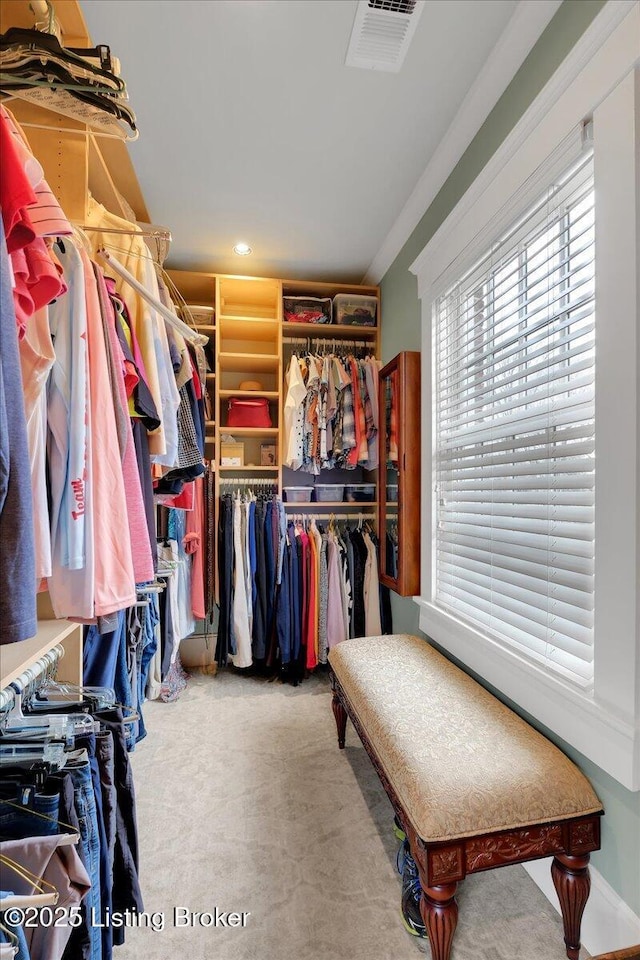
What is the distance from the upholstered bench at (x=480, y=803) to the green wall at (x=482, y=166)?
0.05 meters

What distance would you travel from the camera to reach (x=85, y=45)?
4.39ft

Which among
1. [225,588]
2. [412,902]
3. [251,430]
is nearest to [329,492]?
[251,430]

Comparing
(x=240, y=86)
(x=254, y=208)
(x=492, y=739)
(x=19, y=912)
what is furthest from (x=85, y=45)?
(x=492, y=739)

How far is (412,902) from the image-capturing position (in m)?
1.28

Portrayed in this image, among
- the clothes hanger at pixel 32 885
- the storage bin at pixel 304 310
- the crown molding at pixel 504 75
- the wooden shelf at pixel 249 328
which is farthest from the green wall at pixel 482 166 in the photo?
the clothes hanger at pixel 32 885

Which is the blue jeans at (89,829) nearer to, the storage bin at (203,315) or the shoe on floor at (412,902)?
the shoe on floor at (412,902)

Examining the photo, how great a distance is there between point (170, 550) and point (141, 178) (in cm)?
191

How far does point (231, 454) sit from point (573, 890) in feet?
8.89

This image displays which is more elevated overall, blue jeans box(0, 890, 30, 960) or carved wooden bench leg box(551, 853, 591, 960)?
blue jeans box(0, 890, 30, 960)

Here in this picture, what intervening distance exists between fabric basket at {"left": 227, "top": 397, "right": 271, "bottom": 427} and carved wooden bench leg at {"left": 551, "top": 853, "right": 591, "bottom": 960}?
8.70ft

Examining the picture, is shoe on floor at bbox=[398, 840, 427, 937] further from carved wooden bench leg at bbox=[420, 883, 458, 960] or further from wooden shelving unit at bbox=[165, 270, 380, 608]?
wooden shelving unit at bbox=[165, 270, 380, 608]

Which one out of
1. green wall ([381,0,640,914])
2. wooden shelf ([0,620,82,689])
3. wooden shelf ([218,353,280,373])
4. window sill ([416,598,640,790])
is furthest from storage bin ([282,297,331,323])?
wooden shelf ([0,620,82,689])

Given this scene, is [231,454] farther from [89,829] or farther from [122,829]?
[89,829]

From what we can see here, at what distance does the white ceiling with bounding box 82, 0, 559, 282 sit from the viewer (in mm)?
1407
